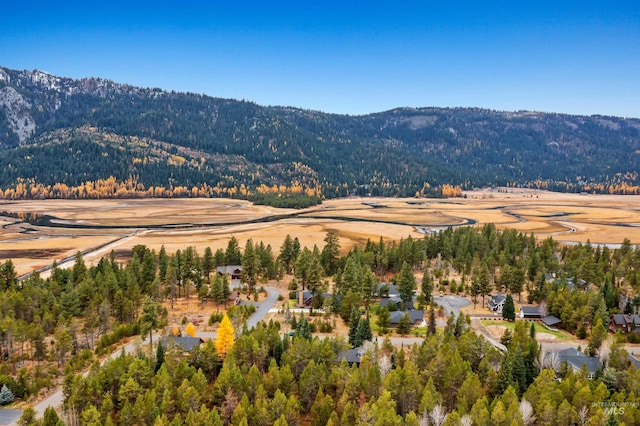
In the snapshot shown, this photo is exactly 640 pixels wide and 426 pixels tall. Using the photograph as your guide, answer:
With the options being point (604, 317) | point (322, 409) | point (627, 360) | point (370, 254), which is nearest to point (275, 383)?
point (322, 409)

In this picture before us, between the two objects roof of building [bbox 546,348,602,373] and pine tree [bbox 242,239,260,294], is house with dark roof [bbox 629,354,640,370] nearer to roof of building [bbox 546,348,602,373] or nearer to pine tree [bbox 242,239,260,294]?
roof of building [bbox 546,348,602,373]

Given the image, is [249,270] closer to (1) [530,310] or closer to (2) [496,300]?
(2) [496,300]

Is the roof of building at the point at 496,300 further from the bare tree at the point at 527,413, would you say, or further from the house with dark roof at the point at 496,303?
the bare tree at the point at 527,413

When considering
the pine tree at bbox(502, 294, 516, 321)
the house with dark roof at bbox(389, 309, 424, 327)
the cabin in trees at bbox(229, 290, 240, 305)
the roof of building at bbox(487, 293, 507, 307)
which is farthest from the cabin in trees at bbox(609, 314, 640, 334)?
the cabin in trees at bbox(229, 290, 240, 305)

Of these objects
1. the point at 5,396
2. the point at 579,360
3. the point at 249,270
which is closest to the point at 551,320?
the point at 579,360

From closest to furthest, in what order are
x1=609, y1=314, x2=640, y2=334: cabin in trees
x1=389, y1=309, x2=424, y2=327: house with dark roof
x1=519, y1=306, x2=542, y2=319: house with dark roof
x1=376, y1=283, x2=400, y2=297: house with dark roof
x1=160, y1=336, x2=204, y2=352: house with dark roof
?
x1=160, y1=336, x2=204, y2=352: house with dark roof → x1=609, y1=314, x2=640, y2=334: cabin in trees → x1=389, y1=309, x2=424, y2=327: house with dark roof → x1=519, y1=306, x2=542, y2=319: house with dark roof → x1=376, y1=283, x2=400, y2=297: house with dark roof

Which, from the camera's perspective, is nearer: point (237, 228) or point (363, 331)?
point (363, 331)
